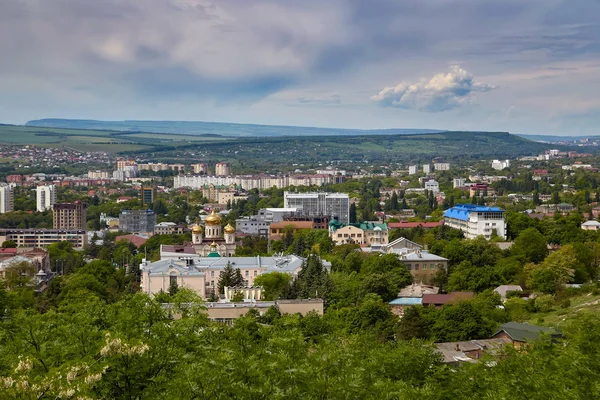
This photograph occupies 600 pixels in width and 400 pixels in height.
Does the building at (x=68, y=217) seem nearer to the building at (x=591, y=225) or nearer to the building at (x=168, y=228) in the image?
the building at (x=168, y=228)

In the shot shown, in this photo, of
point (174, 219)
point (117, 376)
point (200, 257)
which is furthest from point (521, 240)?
point (174, 219)

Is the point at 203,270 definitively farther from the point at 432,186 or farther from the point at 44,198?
the point at 432,186

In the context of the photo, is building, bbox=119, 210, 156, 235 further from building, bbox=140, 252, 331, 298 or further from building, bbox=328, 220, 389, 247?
building, bbox=140, 252, 331, 298

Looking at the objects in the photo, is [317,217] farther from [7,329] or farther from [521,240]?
[7,329]

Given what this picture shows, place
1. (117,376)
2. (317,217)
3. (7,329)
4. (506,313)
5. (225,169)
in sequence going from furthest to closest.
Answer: (225,169), (317,217), (506,313), (7,329), (117,376)

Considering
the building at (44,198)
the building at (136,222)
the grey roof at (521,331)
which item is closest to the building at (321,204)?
the building at (136,222)

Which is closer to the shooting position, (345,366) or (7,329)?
(345,366)

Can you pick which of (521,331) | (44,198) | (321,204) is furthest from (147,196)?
(521,331)
